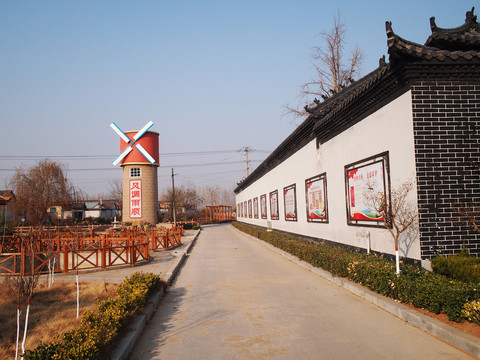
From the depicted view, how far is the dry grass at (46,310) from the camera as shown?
585 cm

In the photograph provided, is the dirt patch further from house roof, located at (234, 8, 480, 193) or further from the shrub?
house roof, located at (234, 8, 480, 193)

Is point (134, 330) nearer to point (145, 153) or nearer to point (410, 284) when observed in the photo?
point (410, 284)

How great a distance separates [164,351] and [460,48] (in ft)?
26.4

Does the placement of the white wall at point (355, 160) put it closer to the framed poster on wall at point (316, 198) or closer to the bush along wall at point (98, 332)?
the framed poster on wall at point (316, 198)

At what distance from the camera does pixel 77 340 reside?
4453mm

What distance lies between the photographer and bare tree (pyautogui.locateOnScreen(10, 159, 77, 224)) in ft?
118

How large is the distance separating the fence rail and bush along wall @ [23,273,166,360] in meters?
2.58

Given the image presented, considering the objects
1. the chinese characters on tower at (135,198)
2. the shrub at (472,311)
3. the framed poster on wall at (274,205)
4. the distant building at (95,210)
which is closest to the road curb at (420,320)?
the shrub at (472,311)

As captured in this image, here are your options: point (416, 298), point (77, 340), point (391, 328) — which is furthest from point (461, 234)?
point (77, 340)

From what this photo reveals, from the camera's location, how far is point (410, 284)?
20.3ft

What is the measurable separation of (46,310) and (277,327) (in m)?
4.46

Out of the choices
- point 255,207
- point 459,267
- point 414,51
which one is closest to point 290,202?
point 414,51

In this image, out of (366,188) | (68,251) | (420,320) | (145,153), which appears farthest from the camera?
(145,153)

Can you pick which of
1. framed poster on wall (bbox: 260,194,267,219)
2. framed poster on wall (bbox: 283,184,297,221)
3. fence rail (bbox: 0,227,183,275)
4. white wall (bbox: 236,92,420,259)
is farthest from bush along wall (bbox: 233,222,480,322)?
framed poster on wall (bbox: 260,194,267,219)
